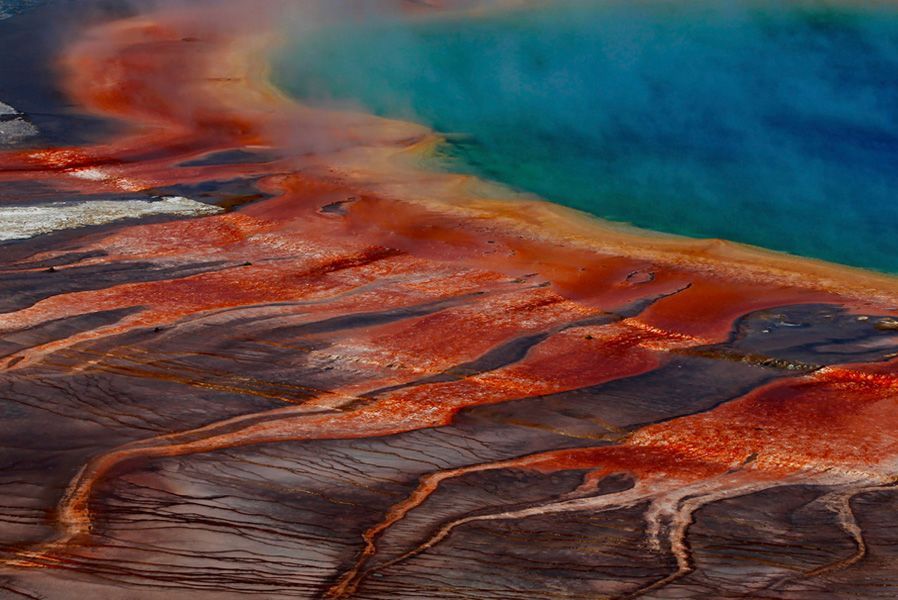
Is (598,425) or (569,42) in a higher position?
(569,42)

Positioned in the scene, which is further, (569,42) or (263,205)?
(569,42)

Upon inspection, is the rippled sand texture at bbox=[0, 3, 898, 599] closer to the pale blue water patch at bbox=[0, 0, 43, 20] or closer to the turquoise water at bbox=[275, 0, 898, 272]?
the turquoise water at bbox=[275, 0, 898, 272]

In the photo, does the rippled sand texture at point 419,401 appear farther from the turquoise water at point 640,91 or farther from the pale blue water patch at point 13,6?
the pale blue water patch at point 13,6

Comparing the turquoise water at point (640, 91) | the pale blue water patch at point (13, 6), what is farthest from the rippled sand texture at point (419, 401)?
the pale blue water patch at point (13, 6)

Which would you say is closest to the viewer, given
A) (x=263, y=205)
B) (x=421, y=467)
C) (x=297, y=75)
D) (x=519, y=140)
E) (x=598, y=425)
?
(x=421, y=467)

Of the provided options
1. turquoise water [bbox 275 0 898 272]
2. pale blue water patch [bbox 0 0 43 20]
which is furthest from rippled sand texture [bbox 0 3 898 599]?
pale blue water patch [bbox 0 0 43 20]

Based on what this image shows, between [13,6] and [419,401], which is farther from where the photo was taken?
[13,6]

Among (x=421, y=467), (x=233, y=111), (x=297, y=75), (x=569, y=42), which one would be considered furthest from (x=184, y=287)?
(x=569, y=42)

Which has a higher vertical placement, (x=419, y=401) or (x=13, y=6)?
(x=13, y=6)

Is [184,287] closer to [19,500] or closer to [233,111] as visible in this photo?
[19,500]
